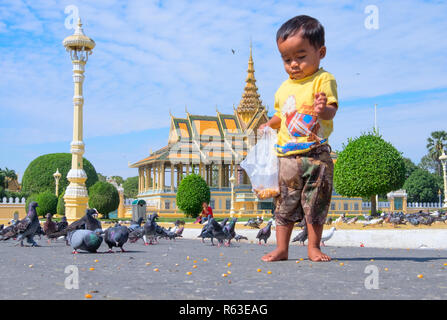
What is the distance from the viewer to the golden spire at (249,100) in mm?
57219

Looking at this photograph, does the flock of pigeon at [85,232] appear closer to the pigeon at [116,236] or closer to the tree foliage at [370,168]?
the pigeon at [116,236]

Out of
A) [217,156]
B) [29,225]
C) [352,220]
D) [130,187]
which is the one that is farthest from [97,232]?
[130,187]

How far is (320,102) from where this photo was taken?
666 cm

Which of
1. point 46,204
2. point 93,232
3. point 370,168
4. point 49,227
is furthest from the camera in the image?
point 46,204

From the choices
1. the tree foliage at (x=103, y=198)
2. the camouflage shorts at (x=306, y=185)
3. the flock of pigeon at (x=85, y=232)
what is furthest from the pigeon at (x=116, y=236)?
the tree foliage at (x=103, y=198)

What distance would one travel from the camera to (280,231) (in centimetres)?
723

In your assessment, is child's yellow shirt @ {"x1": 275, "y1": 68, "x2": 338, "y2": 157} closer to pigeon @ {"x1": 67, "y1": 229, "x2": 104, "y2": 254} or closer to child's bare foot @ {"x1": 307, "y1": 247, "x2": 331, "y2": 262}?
child's bare foot @ {"x1": 307, "y1": 247, "x2": 331, "y2": 262}

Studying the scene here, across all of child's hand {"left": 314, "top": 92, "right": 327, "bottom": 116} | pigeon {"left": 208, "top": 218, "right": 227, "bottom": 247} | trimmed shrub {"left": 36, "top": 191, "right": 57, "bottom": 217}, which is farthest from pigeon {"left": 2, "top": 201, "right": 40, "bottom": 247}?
trimmed shrub {"left": 36, "top": 191, "right": 57, "bottom": 217}

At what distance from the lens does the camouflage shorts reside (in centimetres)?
693

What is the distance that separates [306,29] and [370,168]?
23860 mm

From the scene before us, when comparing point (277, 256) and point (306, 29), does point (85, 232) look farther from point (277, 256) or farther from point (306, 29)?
point (306, 29)
